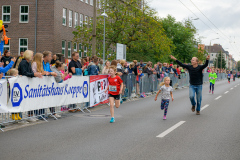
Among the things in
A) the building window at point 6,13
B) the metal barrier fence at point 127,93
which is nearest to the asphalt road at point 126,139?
the metal barrier fence at point 127,93

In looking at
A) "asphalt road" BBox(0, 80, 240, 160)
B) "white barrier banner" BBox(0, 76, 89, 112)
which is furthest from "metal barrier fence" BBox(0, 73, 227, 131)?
"asphalt road" BBox(0, 80, 240, 160)

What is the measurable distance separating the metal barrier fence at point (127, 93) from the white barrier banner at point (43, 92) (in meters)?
0.28

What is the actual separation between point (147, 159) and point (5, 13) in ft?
134

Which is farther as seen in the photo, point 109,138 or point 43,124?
point 43,124

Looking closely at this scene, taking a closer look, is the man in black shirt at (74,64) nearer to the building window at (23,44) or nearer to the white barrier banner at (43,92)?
the white barrier banner at (43,92)

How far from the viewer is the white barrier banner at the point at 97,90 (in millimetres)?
14961

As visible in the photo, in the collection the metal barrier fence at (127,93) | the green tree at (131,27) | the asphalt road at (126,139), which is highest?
the green tree at (131,27)

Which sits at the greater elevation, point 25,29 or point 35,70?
point 25,29

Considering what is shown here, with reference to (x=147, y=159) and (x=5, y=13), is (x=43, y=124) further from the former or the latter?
(x=5, y=13)

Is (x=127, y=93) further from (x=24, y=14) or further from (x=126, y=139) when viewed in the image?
(x=24, y=14)

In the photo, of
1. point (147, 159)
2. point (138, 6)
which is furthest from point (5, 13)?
point (147, 159)

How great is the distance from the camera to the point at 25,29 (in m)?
43.1

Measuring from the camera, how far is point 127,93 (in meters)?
19.4

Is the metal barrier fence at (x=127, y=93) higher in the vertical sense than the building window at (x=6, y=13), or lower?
lower
